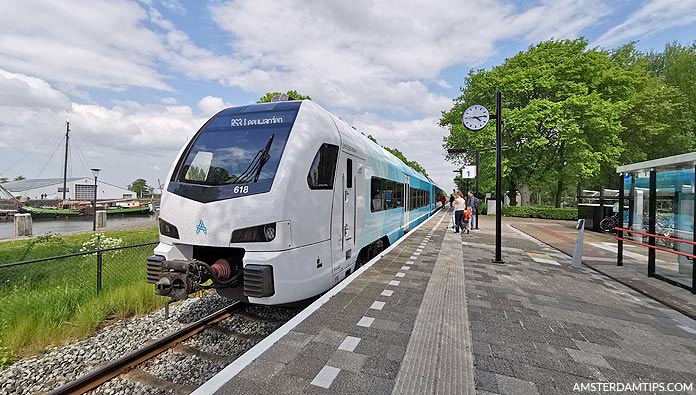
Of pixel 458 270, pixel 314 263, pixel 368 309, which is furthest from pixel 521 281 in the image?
pixel 314 263

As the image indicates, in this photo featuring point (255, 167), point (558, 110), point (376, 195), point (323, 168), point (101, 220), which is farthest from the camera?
point (101, 220)

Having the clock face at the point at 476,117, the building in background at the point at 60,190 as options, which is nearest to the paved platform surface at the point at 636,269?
the clock face at the point at 476,117

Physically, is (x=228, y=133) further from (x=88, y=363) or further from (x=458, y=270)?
(x=458, y=270)

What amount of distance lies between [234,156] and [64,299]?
3917 millimetres

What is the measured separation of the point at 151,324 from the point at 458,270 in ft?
17.4

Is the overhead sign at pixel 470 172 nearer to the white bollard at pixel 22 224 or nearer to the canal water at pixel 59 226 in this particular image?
the canal water at pixel 59 226

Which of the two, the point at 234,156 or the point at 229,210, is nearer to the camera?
the point at 229,210

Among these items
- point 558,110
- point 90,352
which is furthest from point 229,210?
point 558,110

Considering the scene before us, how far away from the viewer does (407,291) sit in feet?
15.3

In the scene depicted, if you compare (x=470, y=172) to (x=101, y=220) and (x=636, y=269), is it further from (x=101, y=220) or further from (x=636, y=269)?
(x=101, y=220)

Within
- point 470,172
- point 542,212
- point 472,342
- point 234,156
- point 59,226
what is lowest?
point 59,226

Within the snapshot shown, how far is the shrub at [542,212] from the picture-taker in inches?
887

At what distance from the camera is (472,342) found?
3104mm

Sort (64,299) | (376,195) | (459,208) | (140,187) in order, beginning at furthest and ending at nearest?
1. (140,187)
2. (459,208)
3. (376,195)
4. (64,299)
